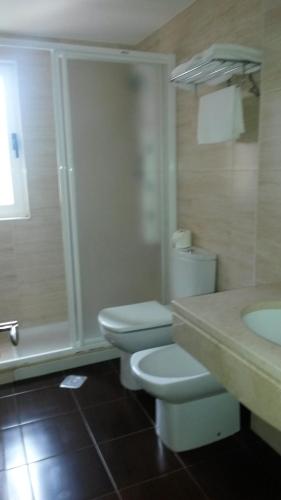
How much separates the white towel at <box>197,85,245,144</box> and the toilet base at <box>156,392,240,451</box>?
3.97ft

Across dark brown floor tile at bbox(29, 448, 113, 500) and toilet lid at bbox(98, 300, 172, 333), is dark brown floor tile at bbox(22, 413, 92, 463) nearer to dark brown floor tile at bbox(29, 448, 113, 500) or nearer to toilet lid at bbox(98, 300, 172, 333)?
dark brown floor tile at bbox(29, 448, 113, 500)

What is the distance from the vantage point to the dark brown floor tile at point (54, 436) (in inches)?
71.3

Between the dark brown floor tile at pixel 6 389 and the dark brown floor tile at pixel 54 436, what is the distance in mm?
360

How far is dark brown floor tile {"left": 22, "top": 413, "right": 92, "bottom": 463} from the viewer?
1.81 meters

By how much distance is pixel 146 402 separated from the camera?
2152mm

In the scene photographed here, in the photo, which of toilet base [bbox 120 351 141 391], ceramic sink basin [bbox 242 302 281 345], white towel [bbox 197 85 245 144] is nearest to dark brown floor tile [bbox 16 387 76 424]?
toilet base [bbox 120 351 141 391]

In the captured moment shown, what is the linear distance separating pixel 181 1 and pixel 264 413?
211cm

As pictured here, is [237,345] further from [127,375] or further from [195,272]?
[127,375]

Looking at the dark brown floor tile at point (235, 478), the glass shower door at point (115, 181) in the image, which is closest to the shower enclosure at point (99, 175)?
the glass shower door at point (115, 181)

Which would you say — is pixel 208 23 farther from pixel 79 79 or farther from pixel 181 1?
pixel 79 79

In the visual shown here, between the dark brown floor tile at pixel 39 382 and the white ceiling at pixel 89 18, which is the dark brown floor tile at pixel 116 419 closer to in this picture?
the dark brown floor tile at pixel 39 382

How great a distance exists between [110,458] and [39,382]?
2.68ft

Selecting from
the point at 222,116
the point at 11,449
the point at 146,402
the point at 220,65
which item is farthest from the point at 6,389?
the point at 220,65

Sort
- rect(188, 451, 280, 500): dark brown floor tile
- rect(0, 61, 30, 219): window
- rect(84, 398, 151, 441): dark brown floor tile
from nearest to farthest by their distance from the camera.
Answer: rect(188, 451, 280, 500): dark brown floor tile, rect(84, 398, 151, 441): dark brown floor tile, rect(0, 61, 30, 219): window
